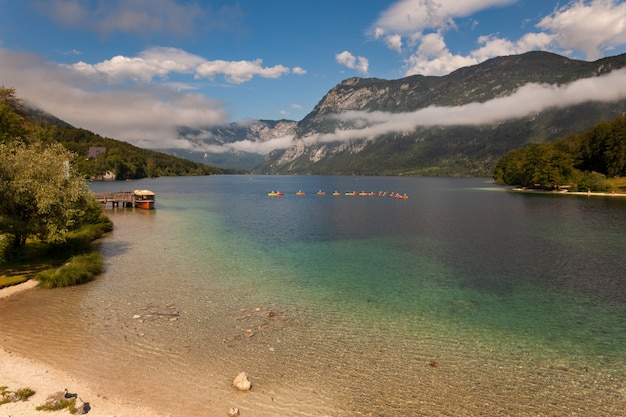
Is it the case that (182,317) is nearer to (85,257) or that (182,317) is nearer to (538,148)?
(85,257)

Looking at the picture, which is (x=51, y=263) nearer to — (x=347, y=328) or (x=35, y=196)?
(x=35, y=196)

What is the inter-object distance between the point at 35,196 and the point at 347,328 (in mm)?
33957

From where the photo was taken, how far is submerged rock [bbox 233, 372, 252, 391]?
17500 millimetres

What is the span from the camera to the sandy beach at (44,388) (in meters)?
14.8

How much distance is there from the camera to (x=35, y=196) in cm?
3697

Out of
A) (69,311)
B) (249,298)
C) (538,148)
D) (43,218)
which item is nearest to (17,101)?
(43,218)

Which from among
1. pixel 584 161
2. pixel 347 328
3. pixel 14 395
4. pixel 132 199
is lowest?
pixel 347 328

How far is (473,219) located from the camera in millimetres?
82875

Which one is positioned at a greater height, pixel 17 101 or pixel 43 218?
pixel 17 101

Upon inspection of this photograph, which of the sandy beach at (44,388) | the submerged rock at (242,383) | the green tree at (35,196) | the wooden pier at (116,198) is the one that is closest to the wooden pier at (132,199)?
the wooden pier at (116,198)

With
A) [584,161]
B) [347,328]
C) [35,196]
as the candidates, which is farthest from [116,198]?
[584,161]

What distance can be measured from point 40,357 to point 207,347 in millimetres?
8833

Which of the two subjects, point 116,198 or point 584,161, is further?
point 584,161

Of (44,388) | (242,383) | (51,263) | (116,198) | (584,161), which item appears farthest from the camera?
(584,161)
